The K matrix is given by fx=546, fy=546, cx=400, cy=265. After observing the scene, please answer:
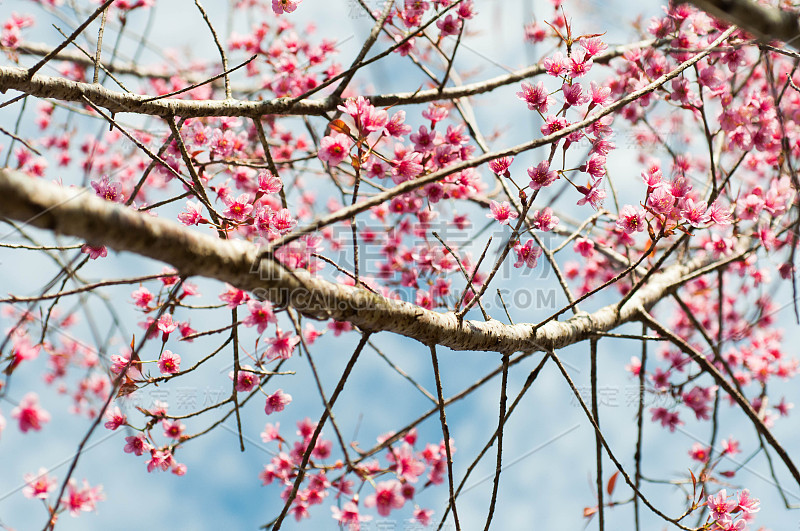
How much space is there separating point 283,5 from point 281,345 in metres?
1.25

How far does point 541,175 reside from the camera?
63.9 inches

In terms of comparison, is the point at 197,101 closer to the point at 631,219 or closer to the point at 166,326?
the point at 166,326

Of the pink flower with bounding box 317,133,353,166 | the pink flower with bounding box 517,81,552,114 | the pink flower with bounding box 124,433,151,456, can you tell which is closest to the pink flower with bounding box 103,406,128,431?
the pink flower with bounding box 124,433,151,456

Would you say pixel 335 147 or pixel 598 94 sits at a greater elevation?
pixel 598 94

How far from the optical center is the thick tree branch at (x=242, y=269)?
0.82 meters

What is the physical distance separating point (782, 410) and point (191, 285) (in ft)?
12.8

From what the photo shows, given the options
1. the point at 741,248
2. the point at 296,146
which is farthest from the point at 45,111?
the point at 741,248

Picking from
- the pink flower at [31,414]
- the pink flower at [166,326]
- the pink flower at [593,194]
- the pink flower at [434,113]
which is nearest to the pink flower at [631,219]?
the pink flower at [593,194]

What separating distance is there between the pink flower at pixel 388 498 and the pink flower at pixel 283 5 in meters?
2.12

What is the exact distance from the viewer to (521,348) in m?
1.70

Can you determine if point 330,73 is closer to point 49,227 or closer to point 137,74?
point 137,74

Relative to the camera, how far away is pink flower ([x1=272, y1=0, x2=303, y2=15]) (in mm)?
2006

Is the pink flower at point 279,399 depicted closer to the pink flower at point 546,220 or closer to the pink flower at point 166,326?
the pink flower at point 166,326

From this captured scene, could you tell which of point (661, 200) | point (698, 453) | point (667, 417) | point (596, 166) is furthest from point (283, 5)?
point (698, 453)
